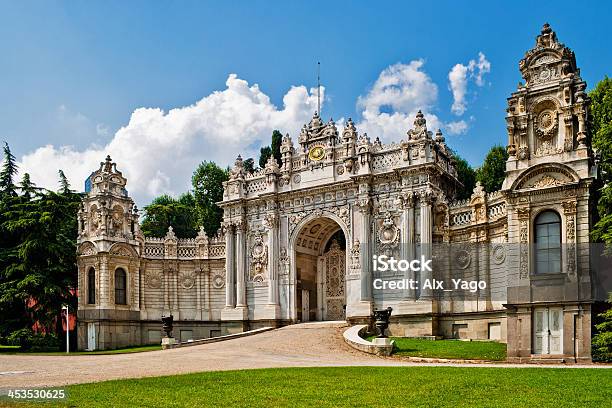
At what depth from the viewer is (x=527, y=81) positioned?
2667 cm

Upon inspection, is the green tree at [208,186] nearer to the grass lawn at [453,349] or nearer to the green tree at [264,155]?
the green tree at [264,155]

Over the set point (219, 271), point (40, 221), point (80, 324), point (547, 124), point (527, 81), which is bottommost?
point (80, 324)

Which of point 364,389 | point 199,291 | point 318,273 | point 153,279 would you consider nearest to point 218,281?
point 199,291

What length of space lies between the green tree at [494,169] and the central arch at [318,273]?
48.3 ft

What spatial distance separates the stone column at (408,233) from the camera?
113ft

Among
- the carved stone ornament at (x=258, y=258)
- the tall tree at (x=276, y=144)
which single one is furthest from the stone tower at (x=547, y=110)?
the tall tree at (x=276, y=144)

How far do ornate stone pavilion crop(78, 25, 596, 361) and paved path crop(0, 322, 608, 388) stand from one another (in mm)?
3331

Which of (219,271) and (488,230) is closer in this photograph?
(488,230)

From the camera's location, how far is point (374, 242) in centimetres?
3647

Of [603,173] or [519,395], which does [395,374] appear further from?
[603,173]

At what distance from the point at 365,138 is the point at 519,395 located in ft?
77.5

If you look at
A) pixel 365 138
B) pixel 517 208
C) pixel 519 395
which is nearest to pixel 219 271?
pixel 365 138

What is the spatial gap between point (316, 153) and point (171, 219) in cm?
3090

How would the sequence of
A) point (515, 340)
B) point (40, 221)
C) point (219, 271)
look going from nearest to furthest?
point (515, 340) → point (40, 221) → point (219, 271)
